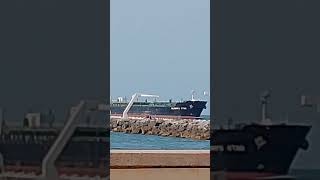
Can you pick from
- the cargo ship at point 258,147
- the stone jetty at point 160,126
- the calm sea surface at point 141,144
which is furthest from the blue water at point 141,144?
the stone jetty at point 160,126

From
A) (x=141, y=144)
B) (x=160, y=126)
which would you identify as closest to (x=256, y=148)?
(x=141, y=144)

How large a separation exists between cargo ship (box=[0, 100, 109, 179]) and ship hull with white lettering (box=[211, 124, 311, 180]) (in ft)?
1.27

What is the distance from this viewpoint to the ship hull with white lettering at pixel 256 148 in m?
2.35

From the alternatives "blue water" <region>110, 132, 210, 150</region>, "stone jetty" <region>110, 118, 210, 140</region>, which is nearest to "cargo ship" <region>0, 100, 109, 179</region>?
"blue water" <region>110, 132, 210, 150</region>

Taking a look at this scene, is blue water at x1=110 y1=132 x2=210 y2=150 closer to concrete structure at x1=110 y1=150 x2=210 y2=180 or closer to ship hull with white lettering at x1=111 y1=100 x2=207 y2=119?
concrete structure at x1=110 y1=150 x2=210 y2=180

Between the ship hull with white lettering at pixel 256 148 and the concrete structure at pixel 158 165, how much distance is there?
3.55 feet

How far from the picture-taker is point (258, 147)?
239 cm

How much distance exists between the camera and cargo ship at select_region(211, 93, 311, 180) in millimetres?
2354

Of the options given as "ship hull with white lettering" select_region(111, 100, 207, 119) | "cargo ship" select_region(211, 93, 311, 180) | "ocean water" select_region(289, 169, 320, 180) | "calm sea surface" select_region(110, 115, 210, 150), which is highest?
"cargo ship" select_region(211, 93, 311, 180)

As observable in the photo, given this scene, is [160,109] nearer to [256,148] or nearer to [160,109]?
[160,109]

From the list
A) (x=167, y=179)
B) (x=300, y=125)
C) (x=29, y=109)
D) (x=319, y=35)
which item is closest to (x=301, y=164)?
(x=300, y=125)

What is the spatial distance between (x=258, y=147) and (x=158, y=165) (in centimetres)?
121

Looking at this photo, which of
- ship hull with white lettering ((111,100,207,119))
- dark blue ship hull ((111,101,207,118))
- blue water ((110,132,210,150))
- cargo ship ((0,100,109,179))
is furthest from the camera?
ship hull with white lettering ((111,100,207,119))

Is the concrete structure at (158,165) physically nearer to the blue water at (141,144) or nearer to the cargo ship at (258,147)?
the blue water at (141,144)
